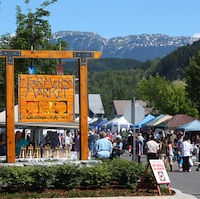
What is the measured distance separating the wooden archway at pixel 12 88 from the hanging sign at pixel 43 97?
374mm

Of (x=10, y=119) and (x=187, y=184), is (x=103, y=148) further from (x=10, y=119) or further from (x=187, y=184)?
(x=10, y=119)

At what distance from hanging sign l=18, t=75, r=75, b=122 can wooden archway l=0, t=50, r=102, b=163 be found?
14.7 inches

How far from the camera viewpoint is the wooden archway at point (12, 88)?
54.0ft

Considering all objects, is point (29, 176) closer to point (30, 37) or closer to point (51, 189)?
point (51, 189)

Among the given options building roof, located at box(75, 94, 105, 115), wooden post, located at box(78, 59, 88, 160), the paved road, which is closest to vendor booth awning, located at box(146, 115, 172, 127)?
the paved road

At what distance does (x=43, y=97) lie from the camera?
17031 millimetres

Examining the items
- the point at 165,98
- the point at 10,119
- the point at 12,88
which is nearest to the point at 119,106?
the point at 165,98

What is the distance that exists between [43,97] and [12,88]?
37.2 inches

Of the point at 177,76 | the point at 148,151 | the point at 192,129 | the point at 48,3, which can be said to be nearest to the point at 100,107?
the point at 177,76

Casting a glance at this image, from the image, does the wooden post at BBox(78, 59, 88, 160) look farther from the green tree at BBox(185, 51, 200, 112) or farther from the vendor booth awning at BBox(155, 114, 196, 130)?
the green tree at BBox(185, 51, 200, 112)

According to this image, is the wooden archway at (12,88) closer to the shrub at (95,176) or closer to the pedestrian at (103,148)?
the pedestrian at (103,148)

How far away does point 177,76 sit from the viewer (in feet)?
614

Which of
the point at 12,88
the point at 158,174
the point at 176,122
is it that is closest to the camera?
the point at 158,174

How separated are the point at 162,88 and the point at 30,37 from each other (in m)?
57.9
